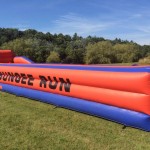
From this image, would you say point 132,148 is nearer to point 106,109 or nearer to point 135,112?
point 135,112

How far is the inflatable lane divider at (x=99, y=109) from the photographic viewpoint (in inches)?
136

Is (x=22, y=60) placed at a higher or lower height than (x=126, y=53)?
higher

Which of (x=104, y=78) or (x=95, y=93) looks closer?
(x=104, y=78)

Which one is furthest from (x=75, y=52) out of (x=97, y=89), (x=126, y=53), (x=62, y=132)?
(x=62, y=132)

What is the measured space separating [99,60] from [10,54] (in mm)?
35968

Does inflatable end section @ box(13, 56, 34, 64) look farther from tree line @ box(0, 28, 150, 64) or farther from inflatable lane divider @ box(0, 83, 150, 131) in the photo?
tree line @ box(0, 28, 150, 64)

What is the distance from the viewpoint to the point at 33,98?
5598mm

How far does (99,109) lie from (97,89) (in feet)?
0.98

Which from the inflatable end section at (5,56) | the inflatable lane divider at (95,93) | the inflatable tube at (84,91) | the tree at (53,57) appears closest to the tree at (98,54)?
the tree at (53,57)

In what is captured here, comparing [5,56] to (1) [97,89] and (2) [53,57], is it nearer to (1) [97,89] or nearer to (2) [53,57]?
(1) [97,89]

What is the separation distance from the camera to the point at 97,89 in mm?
4039

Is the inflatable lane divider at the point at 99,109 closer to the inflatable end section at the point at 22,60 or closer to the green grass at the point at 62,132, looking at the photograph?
the green grass at the point at 62,132

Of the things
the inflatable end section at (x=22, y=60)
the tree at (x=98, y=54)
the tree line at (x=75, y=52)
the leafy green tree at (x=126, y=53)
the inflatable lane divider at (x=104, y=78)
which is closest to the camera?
the inflatable lane divider at (x=104, y=78)

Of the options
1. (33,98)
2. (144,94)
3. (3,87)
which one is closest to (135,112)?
(144,94)
